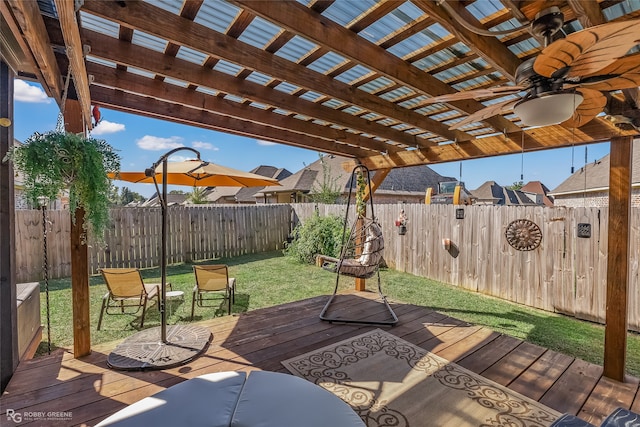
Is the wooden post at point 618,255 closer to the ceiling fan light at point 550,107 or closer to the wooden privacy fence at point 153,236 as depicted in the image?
the ceiling fan light at point 550,107

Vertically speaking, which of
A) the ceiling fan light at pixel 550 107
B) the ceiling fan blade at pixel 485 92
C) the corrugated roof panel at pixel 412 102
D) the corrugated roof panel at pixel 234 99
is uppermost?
the corrugated roof panel at pixel 234 99

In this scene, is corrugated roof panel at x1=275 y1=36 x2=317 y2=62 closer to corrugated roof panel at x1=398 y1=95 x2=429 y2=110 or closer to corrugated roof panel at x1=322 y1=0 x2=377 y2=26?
corrugated roof panel at x1=322 y1=0 x2=377 y2=26

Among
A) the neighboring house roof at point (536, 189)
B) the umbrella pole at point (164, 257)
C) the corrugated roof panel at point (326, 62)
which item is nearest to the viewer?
the corrugated roof panel at point (326, 62)

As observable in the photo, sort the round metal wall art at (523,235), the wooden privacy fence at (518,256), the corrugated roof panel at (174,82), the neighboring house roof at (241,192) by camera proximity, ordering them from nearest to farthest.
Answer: the corrugated roof panel at (174,82), the wooden privacy fence at (518,256), the round metal wall art at (523,235), the neighboring house roof at (241,192)

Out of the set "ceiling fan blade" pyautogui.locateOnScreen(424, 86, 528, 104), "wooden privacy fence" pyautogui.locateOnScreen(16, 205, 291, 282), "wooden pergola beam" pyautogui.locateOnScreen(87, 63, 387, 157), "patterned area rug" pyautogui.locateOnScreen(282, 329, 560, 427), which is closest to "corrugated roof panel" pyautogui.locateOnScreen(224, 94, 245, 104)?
"wooden pergola beam" pyautogui.locateOnScreen(87, 63, 387, 157)

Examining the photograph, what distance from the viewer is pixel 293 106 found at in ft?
9.81

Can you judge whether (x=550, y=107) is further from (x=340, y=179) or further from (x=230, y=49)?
(x=340, y=179)

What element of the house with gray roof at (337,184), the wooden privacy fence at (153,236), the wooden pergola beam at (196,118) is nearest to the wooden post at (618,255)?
the wooden pergola beam at (196,118)

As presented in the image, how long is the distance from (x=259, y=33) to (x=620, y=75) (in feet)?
6.57

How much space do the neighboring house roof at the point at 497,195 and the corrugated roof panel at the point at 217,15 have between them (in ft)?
75.7

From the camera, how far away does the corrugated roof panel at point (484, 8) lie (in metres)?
1.65

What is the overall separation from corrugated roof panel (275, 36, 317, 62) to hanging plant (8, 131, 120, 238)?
1.49 meters

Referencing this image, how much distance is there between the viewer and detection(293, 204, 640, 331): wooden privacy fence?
13.4ft

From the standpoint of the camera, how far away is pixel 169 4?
5.72 feet
